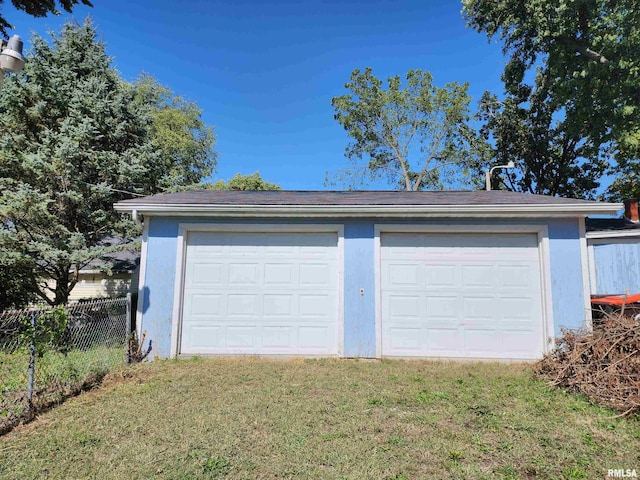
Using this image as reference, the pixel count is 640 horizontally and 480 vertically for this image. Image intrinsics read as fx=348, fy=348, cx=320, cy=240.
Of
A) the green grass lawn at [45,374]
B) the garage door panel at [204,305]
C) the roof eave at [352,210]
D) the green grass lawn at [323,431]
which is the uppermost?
the roof eave at [352,210]

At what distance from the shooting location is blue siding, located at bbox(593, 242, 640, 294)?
7.07 m

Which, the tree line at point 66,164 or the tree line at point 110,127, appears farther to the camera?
the tree line at point 110,127

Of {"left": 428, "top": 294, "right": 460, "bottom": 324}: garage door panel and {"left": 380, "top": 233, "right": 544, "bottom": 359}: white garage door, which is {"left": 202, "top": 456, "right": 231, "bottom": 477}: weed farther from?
{"left": 428, "top": 294, "right": 460, "bottom": 324}: garage door panel

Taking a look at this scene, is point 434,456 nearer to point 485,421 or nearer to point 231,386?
point 485,421

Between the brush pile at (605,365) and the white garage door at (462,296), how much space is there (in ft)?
3.55

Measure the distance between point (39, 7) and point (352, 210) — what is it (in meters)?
7.60

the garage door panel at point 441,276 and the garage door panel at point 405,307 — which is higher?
the garage door panel at point 441,276

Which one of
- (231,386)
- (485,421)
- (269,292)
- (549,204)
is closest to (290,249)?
(269,292)

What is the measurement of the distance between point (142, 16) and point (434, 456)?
13015 millimetres

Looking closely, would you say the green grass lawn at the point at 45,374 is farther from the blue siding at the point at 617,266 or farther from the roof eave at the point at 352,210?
the blue siding at the point at 617,266

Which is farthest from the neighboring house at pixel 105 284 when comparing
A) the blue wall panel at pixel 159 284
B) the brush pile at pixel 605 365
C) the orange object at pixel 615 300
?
the orange object at pixel 615 300

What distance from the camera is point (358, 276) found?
20.9 ft

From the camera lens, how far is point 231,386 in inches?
187

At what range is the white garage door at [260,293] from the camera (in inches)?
252
